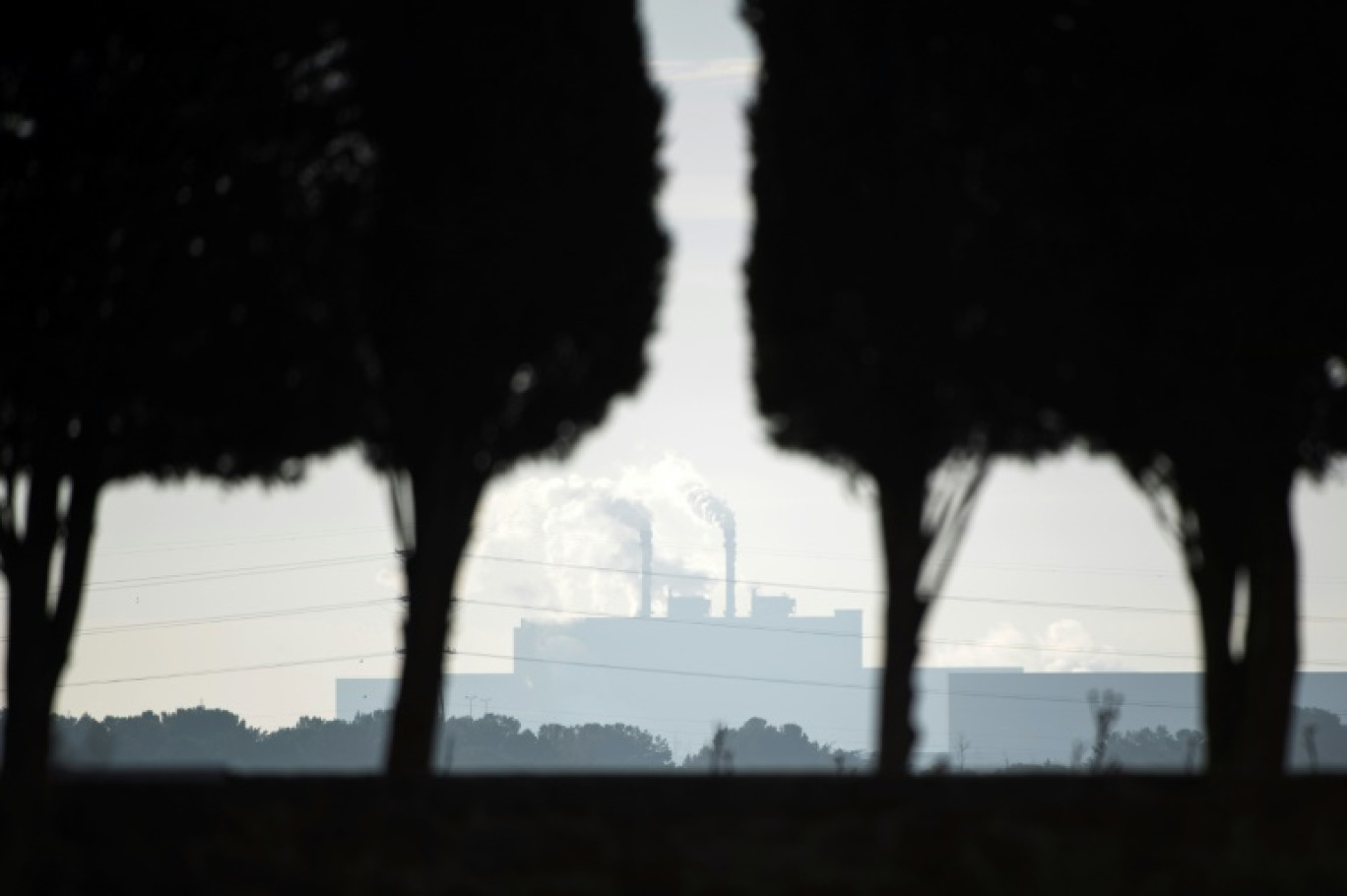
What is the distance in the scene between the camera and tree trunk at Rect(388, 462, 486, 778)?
25.5 meters

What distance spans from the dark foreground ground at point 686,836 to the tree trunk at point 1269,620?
4241mm

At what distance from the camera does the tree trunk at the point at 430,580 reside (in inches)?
1003

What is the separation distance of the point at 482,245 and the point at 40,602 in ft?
24.7

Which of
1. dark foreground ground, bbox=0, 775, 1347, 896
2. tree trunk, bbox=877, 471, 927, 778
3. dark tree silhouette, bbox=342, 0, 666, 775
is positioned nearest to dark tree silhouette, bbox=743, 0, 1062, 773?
tree trunk, bbox=877, 471, 927, 778

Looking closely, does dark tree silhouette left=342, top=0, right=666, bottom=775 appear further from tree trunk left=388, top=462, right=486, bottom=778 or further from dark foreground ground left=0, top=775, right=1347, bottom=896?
dark foreground ground left=0, top=775, right=1347, bottom=896

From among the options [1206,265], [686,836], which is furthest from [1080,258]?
[686,836]

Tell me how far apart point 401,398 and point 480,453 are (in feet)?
4.36

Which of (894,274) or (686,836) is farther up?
(894,274)

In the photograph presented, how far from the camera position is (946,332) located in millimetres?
25578

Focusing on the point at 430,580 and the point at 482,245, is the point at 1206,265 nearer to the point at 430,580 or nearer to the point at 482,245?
the point at 482,245

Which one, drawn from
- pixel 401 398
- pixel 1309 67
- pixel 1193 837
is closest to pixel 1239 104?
pixel 1309 67

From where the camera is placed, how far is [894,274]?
25.9 m

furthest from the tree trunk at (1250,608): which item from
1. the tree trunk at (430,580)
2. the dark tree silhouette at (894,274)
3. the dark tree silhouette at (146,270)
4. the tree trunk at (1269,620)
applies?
the dark tree silhouette at (146,270)

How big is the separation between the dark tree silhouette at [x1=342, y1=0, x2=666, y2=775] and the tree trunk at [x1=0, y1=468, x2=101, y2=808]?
13.7ft
